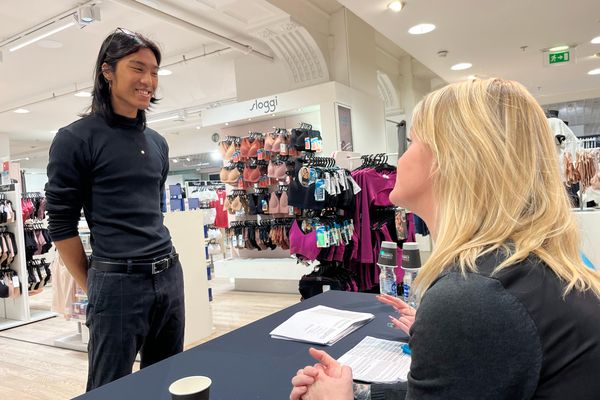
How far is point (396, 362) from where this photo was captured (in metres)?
1.07

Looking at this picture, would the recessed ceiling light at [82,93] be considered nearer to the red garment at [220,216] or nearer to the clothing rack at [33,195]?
the clothing rack at [33,195]

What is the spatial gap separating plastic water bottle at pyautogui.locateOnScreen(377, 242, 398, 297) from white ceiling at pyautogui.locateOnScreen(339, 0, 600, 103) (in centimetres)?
313

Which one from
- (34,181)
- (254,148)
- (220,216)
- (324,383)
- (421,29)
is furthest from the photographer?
(34,181)

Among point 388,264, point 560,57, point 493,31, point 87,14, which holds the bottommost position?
point 388,264

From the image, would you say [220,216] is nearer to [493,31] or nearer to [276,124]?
[276,124]

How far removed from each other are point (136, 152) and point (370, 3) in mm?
3208

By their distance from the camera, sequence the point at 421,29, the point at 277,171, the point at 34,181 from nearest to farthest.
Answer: the point at 421,29 < the point at 277,171 < the point at 34,181

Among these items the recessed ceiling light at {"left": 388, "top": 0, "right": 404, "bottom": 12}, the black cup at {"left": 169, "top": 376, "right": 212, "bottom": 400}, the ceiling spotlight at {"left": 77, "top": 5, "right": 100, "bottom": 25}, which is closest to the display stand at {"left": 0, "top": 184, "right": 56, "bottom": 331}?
the ceiling spotlight at {"left": 77, "top": 5, "right": 100, "bottom": 25}

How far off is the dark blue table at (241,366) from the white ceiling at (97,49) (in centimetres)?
238

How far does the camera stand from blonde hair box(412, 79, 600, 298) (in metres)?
0.68

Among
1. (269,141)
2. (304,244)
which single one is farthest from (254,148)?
(304,244)

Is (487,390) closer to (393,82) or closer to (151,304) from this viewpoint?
(151,304)

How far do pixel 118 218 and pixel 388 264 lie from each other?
96cm

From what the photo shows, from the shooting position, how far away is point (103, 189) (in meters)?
1.50
